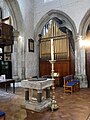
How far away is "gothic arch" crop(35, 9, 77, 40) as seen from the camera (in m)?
9.08

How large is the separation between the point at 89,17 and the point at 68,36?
58.8 inches

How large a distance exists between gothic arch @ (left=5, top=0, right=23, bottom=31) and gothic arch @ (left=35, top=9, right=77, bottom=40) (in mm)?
1175

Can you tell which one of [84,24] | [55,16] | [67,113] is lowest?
[67,113]

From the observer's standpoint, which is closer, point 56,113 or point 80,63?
point 56,113

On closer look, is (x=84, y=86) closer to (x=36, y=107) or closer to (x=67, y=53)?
(x=67, y=53)

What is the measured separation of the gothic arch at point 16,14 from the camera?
Result: 9172 millimetres

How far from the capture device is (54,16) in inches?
385

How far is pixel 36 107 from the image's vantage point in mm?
4602

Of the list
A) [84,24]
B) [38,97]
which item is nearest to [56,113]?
[38,97]

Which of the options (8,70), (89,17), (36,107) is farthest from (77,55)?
(36,107)

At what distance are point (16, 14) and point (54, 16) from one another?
2.25 meters

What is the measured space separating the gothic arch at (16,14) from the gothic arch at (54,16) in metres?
1.18

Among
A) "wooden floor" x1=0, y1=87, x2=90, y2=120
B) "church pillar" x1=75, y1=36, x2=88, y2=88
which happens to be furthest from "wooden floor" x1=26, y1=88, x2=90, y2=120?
"church pillar" x1=75, y1=36, x2=88, y2=88

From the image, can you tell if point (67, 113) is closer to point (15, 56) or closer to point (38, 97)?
point (38, 97)
